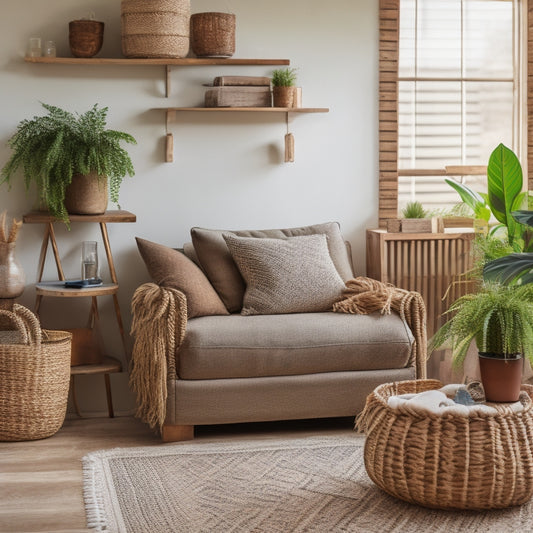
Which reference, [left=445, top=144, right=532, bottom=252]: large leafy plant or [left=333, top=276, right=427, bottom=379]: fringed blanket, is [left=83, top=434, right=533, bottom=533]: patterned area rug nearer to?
[left=333, top=276, right=427, bottom=379]: fringed blanket

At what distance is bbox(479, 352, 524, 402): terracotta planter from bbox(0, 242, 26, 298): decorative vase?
222 cm

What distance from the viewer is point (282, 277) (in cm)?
397

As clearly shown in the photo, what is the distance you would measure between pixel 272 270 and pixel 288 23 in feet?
4.67

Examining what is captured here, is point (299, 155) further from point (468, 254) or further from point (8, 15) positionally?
point (8, 15)

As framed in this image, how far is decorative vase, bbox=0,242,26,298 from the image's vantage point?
4004 mm

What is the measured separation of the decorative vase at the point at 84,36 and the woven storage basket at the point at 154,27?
13 cm

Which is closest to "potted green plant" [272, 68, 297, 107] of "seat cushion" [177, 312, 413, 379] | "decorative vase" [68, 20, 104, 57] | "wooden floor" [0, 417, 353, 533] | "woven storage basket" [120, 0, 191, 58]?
"woven storage basket" [120, 0, 191, 58]

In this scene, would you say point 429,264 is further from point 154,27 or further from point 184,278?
point 154,27

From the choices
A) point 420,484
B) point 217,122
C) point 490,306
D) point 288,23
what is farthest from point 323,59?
point 420,484

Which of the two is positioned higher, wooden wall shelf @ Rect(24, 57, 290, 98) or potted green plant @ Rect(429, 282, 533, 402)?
wooden wall shelf @ Rect(24, 57, 290, 98)

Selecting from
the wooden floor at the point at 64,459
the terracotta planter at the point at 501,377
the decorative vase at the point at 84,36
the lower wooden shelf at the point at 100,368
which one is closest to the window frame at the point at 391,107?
the wooden floor at the point at 64,459

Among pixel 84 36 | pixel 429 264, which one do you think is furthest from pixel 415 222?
pixel 84 36

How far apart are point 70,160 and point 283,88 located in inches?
44.9

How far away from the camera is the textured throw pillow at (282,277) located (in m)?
3.96
